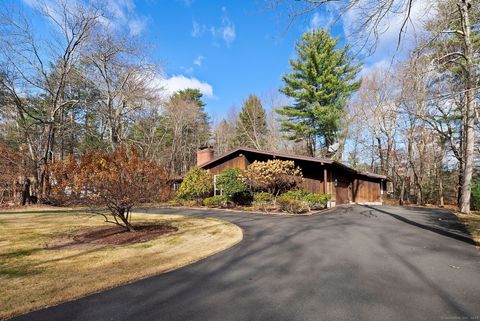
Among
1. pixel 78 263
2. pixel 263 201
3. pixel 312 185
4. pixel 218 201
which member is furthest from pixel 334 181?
pixel 78 263

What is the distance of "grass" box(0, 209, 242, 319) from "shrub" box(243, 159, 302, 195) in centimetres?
761

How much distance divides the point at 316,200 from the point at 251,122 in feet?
74.1

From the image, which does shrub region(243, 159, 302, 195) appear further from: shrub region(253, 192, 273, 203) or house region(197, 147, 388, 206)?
house region(197, 147, 388, 206)

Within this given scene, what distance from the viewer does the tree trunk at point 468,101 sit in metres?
8.52

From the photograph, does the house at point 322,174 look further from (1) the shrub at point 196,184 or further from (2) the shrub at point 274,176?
(1) the shrub at point 196,184

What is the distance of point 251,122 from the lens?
36500 mm

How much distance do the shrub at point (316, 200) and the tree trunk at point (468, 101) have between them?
6567 millimetres

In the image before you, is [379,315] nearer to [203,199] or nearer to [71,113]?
[203,199]

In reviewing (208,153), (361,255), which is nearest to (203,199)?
(208,153)

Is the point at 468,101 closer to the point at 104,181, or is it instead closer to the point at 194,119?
the point at 104,181

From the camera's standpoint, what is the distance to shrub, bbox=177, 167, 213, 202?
62.5 feet

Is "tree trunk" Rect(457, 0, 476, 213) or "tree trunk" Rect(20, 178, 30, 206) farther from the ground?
"tree trunk" Rect(457, 0, 476, 213)

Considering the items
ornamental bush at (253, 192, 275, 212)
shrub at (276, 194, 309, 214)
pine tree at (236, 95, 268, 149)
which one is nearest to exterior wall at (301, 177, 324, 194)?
ornamental bush at (253, 192, 275, 212)

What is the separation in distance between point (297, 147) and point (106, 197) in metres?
31.3
